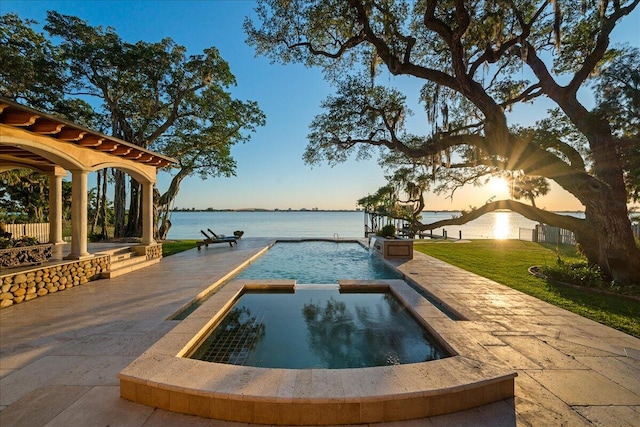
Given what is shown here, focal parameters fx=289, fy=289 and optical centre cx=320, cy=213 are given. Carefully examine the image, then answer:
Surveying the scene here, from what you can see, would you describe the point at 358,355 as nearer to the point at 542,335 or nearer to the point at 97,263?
the point at 542,335

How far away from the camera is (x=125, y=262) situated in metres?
9.70

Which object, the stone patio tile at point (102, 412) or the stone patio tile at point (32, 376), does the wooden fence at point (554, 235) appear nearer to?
the stone patio tile at point (102, 412)

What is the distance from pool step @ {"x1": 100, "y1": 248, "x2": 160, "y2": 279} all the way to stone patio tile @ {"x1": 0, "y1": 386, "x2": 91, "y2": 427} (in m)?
6.51

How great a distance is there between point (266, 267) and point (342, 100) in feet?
28.3

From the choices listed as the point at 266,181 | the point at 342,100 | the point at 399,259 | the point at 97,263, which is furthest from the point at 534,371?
the point at 266,181

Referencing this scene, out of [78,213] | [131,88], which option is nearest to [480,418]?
[78,213]

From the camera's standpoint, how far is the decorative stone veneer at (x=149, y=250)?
35.5 feet

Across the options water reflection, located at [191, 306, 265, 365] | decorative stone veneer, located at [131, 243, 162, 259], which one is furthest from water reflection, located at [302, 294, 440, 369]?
decorative stone veneer, located at [131, 243, 162, 259]

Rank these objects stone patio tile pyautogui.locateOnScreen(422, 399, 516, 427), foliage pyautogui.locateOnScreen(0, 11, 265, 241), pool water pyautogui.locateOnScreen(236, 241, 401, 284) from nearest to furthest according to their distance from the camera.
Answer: stone patio tile pyautogui.locateOnScreen(422, 399, 516, 427)
pool water pyautogui.locateOnScreen(236, 241, 401, 284)
foliage pyautogui.locateOnScreen(0, 11, 265, 241)

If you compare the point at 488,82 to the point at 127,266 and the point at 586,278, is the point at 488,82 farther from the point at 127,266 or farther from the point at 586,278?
the point at 127,266

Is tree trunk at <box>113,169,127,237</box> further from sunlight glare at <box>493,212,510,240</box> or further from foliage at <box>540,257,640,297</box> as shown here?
sunlight glare at <box>493,212,510,240</box>

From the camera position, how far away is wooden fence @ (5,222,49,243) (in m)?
13.8

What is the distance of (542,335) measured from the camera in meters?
4.45

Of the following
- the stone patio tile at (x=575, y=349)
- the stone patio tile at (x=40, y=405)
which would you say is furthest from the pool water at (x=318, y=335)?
the stone patio tile at (x=575, y=349)
